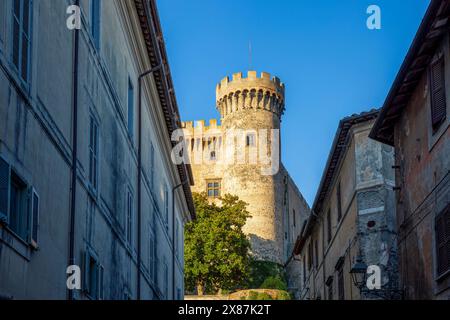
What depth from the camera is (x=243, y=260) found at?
6456cm

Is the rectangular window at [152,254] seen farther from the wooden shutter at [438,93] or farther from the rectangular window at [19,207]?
the rectangular window at [19,207]

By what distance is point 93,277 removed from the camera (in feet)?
54.5

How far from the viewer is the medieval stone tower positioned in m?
77.6

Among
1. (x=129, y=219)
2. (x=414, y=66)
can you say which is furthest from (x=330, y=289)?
(x=414, y=66)

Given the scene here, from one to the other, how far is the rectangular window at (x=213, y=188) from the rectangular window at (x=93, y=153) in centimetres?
6511

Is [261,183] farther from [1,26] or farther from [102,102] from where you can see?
[1,26]

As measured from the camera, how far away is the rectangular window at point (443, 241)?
51.0ft

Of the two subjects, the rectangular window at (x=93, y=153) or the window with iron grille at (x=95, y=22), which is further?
the window with iron grille at (x=95, y=22)

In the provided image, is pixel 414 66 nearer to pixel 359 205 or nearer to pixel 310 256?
pixel 359 205

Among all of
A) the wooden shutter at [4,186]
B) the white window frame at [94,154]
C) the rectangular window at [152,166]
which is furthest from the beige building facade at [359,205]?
the wooden shutter at [4,186]

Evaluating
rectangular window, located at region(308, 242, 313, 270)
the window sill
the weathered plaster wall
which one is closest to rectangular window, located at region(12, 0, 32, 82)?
the weathered plaster wall

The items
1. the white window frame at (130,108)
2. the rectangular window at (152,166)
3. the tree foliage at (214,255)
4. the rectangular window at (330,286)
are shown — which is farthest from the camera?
the tree foliage at (214,255)
